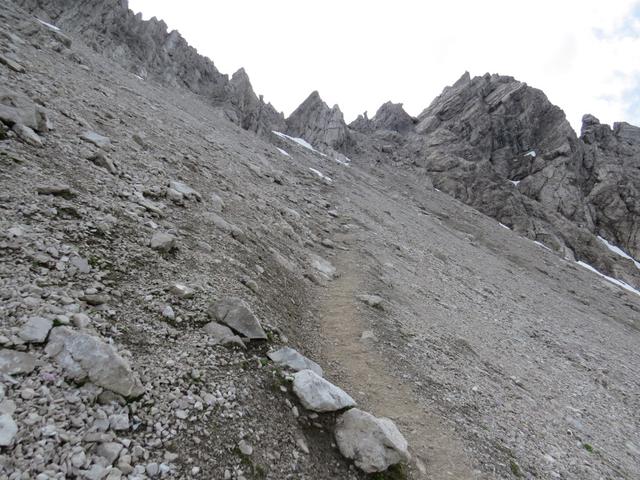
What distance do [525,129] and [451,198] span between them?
37.8 m

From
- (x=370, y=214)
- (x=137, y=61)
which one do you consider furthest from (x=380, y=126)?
(x=370, y=214)

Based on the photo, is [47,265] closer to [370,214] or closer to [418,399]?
[418,399]

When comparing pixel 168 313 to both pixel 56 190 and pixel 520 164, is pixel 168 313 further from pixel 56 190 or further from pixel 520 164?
pixel 520 164

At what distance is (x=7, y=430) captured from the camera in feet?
12.1

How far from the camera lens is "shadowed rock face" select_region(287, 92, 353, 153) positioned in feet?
246

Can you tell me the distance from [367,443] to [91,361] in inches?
187

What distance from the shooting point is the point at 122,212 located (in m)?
9.03

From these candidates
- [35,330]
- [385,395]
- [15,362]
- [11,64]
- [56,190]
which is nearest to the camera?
[15,362]

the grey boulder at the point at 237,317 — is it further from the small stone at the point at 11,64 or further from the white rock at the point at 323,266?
the small stone at the point at 11,64

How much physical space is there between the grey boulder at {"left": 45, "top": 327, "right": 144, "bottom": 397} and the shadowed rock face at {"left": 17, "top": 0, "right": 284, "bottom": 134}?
193 feet

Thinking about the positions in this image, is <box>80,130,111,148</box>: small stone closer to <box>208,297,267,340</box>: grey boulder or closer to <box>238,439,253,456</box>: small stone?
<box>208,297,267,340</box>: grey boulder

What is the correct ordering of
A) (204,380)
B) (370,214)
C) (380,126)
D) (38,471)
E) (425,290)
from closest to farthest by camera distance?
(38,471), (204,380), (425,290), (370,214), (380,126)

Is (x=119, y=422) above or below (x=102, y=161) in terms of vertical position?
below

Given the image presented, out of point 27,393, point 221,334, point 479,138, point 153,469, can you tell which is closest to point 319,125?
point 479,138
